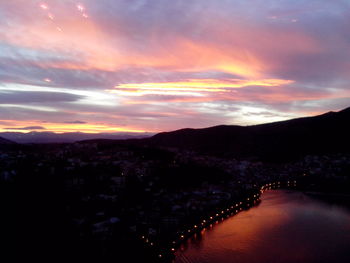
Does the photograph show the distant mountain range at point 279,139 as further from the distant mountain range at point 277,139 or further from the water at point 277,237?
the water at point 277,237

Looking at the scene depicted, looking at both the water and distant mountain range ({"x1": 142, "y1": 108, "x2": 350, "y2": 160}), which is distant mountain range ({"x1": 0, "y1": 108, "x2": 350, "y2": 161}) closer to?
distant mountain range ({"x1": 142, "y1": 108, "x2": 350, "y2": 160})

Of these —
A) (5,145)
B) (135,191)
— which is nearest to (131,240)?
(135,191)

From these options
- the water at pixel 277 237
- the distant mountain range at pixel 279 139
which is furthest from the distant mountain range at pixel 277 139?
the water at pixel 277 237

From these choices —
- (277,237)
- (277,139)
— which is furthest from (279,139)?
(277,237)

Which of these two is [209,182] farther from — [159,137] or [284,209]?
[159,137]

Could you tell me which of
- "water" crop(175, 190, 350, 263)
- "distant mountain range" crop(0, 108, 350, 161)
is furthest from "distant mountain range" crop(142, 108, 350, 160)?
"water" crop(175, 190, 350, 263)

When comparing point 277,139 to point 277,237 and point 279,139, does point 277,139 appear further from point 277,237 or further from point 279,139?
point 277,237
